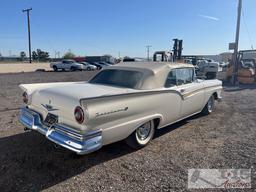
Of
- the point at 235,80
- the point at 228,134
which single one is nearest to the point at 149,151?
the point at 228,134

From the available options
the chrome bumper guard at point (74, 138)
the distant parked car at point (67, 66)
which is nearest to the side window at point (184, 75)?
the chrome bumper guard at point (74, 138)

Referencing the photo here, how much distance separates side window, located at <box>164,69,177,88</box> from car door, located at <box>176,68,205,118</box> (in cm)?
14

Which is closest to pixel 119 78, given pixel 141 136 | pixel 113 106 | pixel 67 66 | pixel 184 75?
pixel 141 136

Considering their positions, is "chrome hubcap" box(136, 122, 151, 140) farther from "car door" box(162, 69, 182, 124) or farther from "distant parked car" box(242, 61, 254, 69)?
"distant parked car" box(242, 61, 254, 69)

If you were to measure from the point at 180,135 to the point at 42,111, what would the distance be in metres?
2.92

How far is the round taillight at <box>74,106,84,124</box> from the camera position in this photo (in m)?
3.22

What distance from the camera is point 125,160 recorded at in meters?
3.87

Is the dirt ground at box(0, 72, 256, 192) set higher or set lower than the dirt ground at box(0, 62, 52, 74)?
lower

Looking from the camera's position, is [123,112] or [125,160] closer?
[123,112]

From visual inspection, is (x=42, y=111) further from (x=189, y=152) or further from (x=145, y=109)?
(x=189, y=152)

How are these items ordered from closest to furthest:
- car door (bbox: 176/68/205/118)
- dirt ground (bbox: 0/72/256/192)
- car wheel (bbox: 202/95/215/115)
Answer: dirt ground (bbox: 0/72/256/192), car door (bbox: 176/68/205/118), car wheel (bbox: 202/95/215/115)

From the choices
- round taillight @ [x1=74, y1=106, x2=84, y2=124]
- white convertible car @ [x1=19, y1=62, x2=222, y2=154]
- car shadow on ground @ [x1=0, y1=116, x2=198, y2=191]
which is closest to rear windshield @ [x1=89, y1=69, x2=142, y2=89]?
white convertible car @ [x1=19, y1=62, x2=222, y2=154]

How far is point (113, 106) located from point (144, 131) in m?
1.21

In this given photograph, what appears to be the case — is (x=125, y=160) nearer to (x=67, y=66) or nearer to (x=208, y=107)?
(x=208, y=107)
